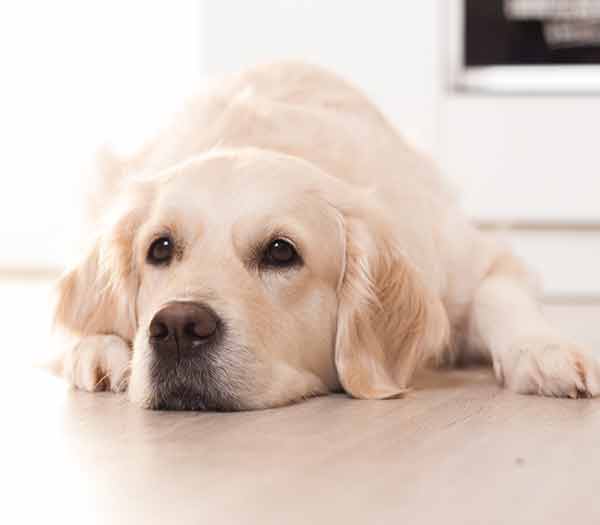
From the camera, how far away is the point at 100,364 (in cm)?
240

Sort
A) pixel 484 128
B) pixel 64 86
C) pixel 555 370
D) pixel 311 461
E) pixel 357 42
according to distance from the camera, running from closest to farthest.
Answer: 1. pixel 311 461
2. pixel 555 370
3. pixel 484 128
4. pixel 357 42
5. pixel 64 86

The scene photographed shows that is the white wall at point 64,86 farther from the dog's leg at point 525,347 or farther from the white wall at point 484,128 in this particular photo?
the dog's leg at point 525,347

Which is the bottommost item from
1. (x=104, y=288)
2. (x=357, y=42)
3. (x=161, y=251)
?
(x=104, y=288)

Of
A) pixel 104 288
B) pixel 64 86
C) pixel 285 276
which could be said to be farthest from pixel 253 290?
pixel 64 86

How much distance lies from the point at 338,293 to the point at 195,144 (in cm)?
53

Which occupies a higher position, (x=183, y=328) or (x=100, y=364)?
(x=183, y=328)

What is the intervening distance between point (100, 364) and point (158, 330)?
451 mm

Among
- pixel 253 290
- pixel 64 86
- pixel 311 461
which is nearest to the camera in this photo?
pixel 311 461

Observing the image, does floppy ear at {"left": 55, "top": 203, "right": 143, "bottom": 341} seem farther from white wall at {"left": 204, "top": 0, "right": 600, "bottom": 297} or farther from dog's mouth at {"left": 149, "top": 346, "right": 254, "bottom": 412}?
white wall at {"left": 204, "top": 0, "right": 600, "bottom": 297}

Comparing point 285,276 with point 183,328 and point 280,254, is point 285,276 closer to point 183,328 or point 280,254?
point 280,254

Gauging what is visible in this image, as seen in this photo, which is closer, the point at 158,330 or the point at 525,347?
the point at 158,330

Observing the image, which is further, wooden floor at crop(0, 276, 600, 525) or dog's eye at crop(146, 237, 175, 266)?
dog's eye at crop(146, 237, 175, 266)

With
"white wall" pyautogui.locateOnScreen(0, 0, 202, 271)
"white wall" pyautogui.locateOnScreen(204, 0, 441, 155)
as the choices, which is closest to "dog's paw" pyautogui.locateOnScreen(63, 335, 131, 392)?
"white wall" pyautogui.locateOnScreen(204, 0, 441, 155)

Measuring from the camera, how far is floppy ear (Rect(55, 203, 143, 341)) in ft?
7.78
